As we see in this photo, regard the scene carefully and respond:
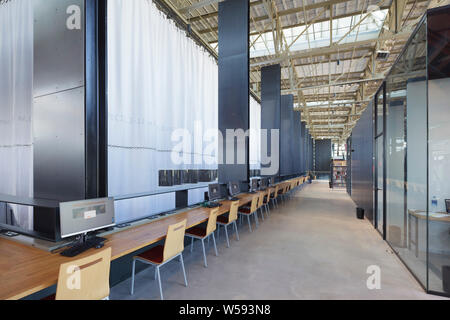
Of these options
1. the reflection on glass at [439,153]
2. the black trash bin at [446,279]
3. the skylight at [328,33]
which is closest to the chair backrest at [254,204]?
the reflection on glass at [439,153]

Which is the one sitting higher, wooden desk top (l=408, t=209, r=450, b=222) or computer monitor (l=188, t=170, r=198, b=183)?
computer monitor (l=188, t=170, r=198, b=183)

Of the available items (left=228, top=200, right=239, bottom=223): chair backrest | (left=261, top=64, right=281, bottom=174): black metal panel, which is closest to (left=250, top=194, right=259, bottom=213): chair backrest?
(left=228, top=200, right=239, bottom=223): chair backrest

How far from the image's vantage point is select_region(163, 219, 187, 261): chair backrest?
2174 mm

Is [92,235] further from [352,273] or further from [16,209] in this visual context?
[352,273]

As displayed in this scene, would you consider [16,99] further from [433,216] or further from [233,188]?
[433,216]

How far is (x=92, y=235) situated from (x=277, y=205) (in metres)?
6.62

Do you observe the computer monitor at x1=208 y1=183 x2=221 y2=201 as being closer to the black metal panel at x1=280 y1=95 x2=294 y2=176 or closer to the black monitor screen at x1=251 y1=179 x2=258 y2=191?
the black monitor screen at x1=251 y1=179 x2=258 y2=191

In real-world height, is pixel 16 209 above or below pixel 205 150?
below

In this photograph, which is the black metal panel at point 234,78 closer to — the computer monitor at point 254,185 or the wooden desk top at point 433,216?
the computer monitor at point 254,185

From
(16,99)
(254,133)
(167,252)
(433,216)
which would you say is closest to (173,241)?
(167,252)

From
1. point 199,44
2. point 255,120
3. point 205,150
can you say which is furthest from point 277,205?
point 199,44

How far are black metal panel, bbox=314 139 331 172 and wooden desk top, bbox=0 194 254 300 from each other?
23.7 m

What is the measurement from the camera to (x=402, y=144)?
3.13 m

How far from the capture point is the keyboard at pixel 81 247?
1.74 metres
